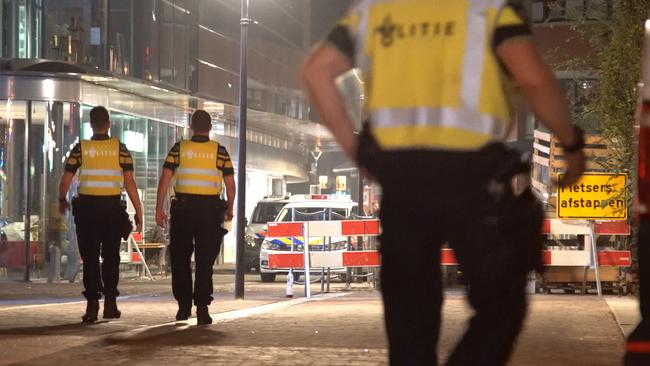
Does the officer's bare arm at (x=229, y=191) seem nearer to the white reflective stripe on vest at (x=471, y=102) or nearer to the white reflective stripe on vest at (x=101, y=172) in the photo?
the white reflective stripe on vest at (x=101, y=172)

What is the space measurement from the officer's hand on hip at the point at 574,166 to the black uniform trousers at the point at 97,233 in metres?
8.13

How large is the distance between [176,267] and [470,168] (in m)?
8.04

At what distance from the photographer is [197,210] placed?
11914 mm

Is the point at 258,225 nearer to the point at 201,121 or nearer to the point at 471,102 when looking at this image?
the point at 201,121

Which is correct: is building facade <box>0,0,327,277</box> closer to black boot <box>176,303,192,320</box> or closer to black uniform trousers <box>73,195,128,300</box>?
black uniform trousers <box>73,195,128,300</box>

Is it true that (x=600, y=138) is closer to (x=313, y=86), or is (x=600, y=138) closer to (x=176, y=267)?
(x=176, y=267)

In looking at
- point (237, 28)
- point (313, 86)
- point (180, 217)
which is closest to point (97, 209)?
Answer: point (180, 217)

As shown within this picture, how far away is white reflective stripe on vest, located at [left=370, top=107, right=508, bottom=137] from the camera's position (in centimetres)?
438

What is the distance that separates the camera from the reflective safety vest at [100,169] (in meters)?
12.2

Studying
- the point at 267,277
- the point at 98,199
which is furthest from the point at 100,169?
the point at 267,277

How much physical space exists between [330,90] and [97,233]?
25.7 ft

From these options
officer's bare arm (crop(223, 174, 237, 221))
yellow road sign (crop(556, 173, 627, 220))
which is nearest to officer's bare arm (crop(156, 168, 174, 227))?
officer's bare arm (crop(223, 174, 237, 221))

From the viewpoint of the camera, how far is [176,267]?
1212cm

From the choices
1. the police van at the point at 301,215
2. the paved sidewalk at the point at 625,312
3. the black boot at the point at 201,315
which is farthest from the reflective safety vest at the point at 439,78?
the police van at the point at 301,215
